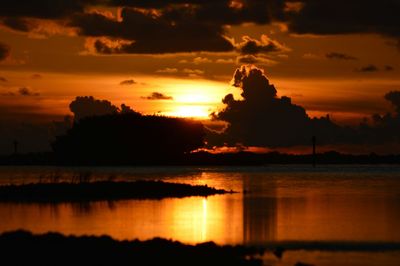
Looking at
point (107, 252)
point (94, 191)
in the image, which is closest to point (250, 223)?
point (107, 252)

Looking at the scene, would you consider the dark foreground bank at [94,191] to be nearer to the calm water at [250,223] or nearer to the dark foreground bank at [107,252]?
the calm water at [250,223]

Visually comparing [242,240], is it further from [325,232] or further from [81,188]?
[81,188]

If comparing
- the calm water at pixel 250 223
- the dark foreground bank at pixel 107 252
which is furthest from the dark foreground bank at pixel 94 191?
the dark foreground bank at pixel 107 252

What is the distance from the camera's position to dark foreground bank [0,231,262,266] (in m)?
36.6

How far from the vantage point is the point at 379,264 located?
39906 mm

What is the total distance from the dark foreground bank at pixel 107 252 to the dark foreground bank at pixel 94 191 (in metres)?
39.2

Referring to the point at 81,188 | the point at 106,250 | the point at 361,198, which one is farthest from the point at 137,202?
the point at 106,250

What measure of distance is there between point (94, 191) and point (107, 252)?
52.6 metres

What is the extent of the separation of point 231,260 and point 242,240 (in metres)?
12.9

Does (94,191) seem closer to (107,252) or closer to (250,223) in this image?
(250,223)

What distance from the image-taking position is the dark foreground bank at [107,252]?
36613mm

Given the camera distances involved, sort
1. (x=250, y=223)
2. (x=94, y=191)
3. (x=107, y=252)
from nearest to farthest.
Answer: (x=107, y=252) → (x=250, y=223) → (x=94, y=191)

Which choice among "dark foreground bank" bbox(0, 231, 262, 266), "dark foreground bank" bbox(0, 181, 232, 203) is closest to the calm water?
"dark foreground bank" bbox(0, 231, 262, 266)

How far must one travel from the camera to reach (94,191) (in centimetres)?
9125
